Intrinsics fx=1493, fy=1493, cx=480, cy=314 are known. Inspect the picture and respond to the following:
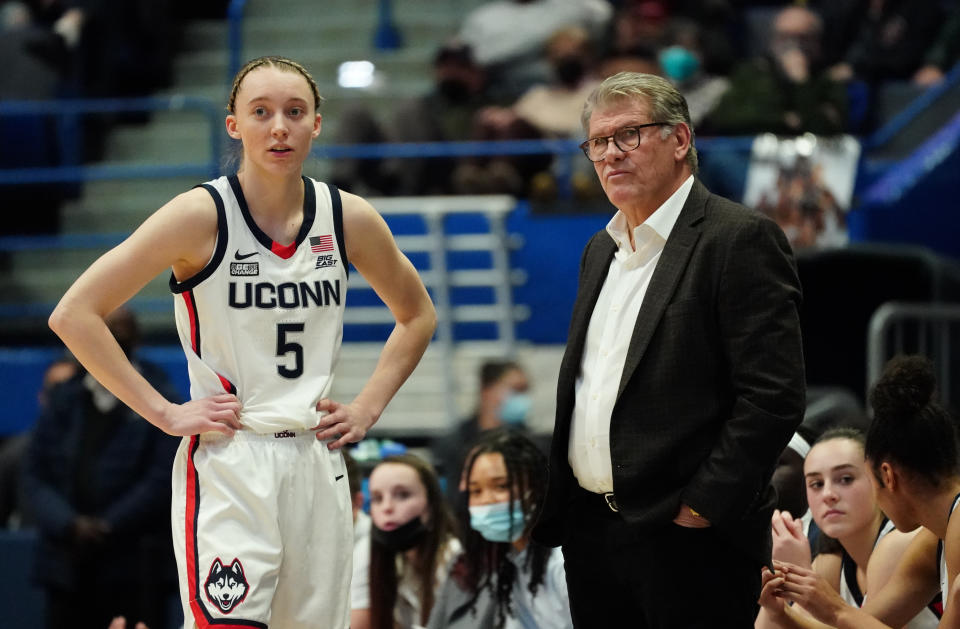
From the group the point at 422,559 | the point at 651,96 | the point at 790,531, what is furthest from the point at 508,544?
the point at 651,96

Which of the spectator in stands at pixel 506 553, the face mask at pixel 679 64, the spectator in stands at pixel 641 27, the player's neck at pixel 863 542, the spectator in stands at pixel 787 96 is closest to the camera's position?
the player's neck at pixel 863 542

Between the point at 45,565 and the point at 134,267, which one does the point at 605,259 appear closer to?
the point at 134,267

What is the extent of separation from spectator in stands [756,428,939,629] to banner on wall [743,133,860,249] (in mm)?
3910

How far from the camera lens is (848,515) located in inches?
178

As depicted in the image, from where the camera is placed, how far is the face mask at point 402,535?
216 inches

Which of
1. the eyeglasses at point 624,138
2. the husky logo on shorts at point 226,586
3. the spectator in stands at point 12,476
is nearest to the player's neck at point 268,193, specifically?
the eyeglasses at point 624,138

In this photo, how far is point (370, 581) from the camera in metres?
5.45

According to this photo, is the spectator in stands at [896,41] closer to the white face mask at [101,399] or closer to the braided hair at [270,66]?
the white face mask at [101,399]

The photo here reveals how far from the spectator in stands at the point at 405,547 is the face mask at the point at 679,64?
4.70 m

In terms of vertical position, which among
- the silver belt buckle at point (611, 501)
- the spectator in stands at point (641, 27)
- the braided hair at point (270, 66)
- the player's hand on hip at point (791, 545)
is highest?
the spectator in stands at point (641, 27)

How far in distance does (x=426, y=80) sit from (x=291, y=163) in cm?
829

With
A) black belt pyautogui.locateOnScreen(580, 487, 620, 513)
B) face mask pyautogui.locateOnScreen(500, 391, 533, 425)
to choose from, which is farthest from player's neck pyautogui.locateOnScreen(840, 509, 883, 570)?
face mask pyautogui.locateOnScreen(500, 391, 533, 425)

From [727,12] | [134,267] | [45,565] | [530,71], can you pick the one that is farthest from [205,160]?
[134,267]

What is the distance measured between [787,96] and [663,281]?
596 centimetres
